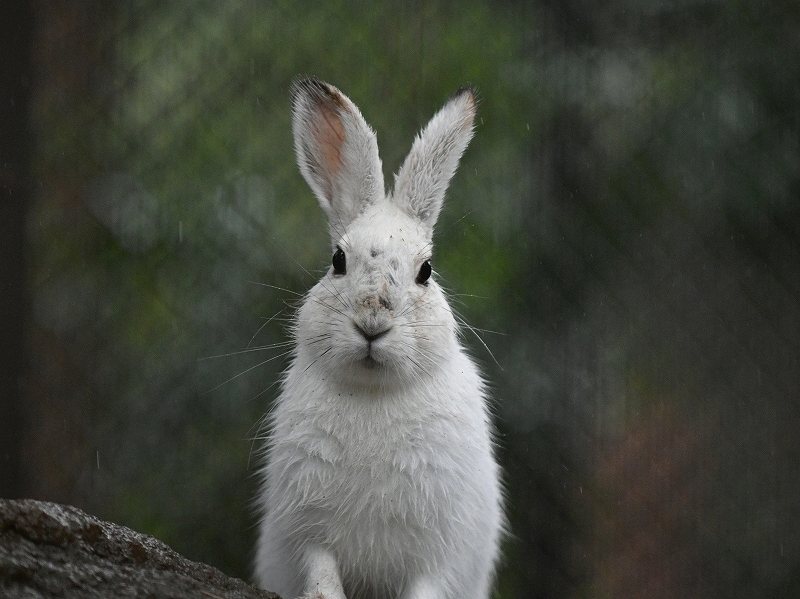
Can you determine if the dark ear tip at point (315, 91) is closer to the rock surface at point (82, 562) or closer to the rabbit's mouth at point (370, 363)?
the rabbit's mouth at point (370, 363)

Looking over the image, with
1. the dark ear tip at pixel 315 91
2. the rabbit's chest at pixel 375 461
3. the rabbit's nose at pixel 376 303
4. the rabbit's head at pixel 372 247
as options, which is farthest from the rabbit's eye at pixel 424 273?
the dark ear tip at pixel 315 91

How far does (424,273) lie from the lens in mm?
1841

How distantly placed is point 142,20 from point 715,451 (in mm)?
1861

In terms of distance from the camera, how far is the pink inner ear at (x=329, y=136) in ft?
6.57

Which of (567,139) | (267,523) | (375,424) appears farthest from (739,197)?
(267,523)

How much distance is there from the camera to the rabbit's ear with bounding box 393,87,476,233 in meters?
1.94

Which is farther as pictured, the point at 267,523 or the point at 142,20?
the point at 142,20

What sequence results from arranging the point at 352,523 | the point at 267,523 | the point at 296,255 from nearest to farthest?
the point at 352,523 < the point at 267,523 < the point at 296,255

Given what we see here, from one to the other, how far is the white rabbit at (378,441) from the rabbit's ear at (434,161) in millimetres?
53

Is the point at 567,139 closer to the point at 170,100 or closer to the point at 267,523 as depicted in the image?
the point at 170,100

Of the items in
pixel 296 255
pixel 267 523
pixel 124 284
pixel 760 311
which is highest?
pixel 760 311

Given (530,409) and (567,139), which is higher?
(567,139)

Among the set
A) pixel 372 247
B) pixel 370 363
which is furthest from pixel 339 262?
pixel 370 363

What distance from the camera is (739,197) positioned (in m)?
2.67
